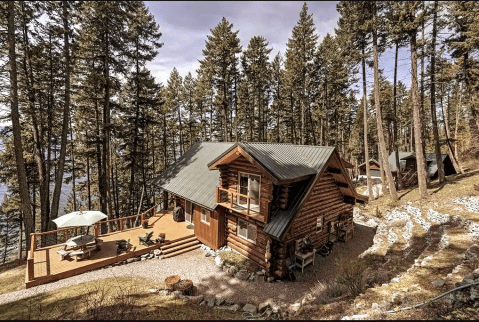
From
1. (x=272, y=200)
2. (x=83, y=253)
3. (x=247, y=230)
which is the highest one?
(x=272, y=200)

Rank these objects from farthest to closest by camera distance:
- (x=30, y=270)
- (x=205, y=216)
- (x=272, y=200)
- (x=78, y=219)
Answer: (x=205, y=216) → (x=272, y=200) → (x=78, y=219) → (x=30, y=270)

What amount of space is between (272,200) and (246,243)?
329cm

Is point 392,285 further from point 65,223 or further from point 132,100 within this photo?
point 132,100

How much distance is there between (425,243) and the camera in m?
11.2

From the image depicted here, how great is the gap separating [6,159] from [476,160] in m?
52.2

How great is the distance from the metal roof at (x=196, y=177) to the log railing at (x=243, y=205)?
683 mm

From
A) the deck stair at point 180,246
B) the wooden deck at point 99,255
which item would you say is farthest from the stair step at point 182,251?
the wooden deck at point 99,255

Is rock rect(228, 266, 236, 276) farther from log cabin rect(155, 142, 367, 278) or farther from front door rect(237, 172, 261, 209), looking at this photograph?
front door rect(237, 172, 261, 209)

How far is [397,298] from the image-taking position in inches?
251

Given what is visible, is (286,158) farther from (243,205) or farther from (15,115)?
(15,115)

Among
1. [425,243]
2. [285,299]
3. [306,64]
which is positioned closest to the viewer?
[285,299]

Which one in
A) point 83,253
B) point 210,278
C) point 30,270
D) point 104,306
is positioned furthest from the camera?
point 83,253

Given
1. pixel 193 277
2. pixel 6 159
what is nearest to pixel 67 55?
pixel 6 159

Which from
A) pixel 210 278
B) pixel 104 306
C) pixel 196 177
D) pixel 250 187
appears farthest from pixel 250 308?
pixel 196 177
